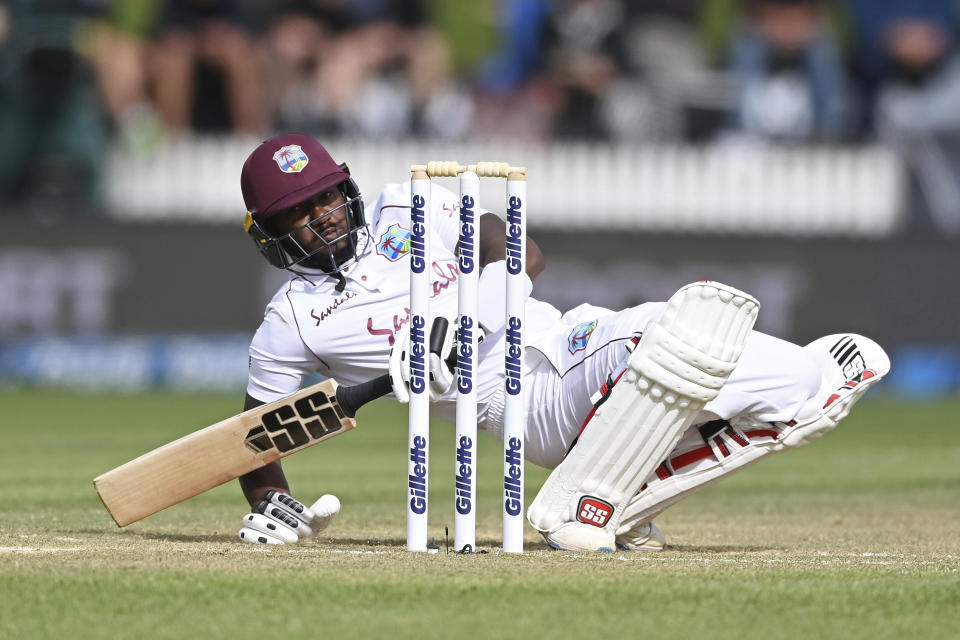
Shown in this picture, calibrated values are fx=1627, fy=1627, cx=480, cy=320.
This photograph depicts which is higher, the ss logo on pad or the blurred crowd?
the blurred crowd

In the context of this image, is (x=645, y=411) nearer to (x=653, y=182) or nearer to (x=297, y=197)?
(x=297, y=197)

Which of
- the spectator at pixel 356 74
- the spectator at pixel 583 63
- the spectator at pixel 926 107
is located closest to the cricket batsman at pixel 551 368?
the spectator at pixel 356 74

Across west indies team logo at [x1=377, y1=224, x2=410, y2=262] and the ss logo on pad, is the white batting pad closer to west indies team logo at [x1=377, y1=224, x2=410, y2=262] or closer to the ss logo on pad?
the ss logo on pad

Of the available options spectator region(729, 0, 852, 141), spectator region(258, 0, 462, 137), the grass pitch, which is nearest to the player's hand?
the grass pitch

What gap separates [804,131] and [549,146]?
8.91ft

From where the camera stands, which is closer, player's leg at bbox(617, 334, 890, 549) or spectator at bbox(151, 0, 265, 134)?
player's leg at bbox(617, 334, 890, 549)

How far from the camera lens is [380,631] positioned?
11.2ft

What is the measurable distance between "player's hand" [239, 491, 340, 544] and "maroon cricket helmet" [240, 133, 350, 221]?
0.88 metres

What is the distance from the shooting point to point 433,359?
4441 millimetres

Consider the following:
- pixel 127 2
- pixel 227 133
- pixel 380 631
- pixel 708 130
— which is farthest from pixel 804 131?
pixel 380 631

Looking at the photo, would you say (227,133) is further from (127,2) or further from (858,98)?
(858,98)

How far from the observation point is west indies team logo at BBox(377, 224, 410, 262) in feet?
16.6

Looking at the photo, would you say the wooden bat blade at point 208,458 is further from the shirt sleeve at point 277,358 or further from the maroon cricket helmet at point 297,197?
the maroon cricket helmet at point 297,197

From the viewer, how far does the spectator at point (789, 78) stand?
17219 mm
